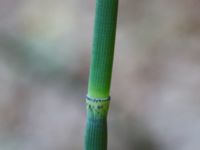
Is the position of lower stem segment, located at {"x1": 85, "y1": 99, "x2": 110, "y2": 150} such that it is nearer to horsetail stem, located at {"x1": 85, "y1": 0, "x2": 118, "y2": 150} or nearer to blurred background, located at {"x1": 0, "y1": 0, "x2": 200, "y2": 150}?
horsetail stem, located at {"x1": 85, "y1": 0, "x2": 118, "y2": 150}

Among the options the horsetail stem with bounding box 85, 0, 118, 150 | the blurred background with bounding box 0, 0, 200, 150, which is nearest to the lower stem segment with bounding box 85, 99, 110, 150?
the horsetail stem with bounding box 85, 0, 118, 150

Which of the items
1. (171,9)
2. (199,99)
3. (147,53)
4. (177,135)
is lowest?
(177,135)

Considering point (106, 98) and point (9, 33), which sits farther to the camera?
point (9, 33)

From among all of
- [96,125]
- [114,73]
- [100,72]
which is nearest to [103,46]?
[100,72]

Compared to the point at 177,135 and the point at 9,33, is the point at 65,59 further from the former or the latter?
the point at 177,135

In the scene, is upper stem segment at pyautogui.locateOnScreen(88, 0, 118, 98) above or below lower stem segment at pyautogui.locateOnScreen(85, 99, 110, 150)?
above

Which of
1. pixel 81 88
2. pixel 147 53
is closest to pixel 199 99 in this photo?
pixel 147 53

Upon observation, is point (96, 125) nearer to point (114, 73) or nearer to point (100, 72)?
point (100, 72)
